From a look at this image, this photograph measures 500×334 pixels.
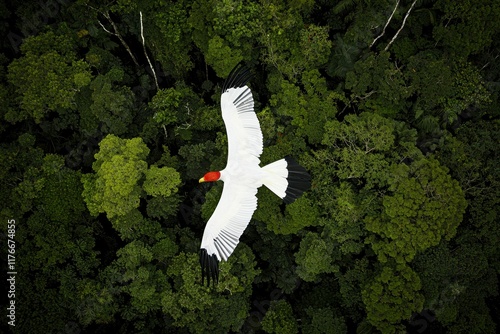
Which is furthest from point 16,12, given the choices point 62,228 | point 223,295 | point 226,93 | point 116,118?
point 223,295

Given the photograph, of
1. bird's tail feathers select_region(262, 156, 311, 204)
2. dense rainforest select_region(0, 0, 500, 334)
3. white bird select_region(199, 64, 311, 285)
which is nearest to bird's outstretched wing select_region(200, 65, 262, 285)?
white bird select_region(199, 64, 311, 285)

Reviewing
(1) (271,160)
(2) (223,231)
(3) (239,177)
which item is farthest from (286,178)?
(2) (223,231)

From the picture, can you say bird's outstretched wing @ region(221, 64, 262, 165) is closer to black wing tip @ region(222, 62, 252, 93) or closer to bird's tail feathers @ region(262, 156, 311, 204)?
black wing tip @ region(222, 62, 252, 93)

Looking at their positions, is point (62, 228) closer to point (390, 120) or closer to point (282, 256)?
point (282, 256)

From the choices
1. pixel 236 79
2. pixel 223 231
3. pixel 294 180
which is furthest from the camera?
pixel 294 180

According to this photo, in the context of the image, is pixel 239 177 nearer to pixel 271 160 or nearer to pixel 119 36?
pixel 271 160

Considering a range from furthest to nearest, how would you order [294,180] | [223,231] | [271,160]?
[271,160] < [294,180] < [223,231]

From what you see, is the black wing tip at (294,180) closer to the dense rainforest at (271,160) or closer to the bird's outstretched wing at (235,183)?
the bird's outstretched wing at (235,183)
